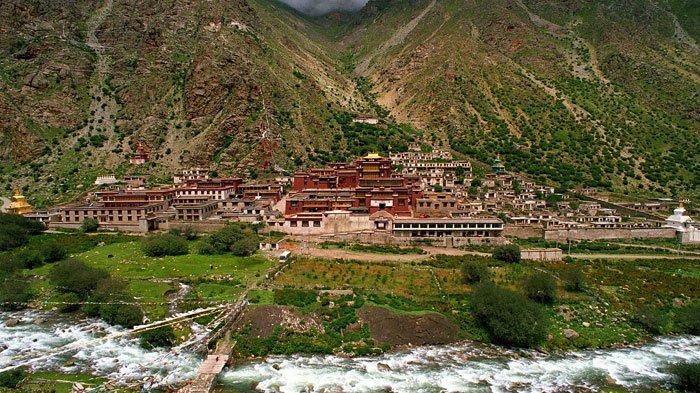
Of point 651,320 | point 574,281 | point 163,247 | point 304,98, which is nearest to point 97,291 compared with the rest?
point 163,247

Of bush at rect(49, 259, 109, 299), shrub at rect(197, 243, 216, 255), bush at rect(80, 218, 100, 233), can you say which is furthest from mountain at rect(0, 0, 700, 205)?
bush at rect(49, 259, 109, 299)

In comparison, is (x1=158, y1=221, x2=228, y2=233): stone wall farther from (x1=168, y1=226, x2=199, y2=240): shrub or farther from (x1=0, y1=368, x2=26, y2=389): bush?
(x1=0, y1=368, x2=26, y2=389): bush

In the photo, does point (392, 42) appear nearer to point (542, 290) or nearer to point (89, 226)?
point (89, 226)

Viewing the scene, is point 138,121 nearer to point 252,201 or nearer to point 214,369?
point 252,201

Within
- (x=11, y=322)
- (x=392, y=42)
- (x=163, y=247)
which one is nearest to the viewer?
(x=11, y=322)

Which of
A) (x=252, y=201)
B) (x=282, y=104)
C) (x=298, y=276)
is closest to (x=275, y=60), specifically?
(x=282, y=104)
